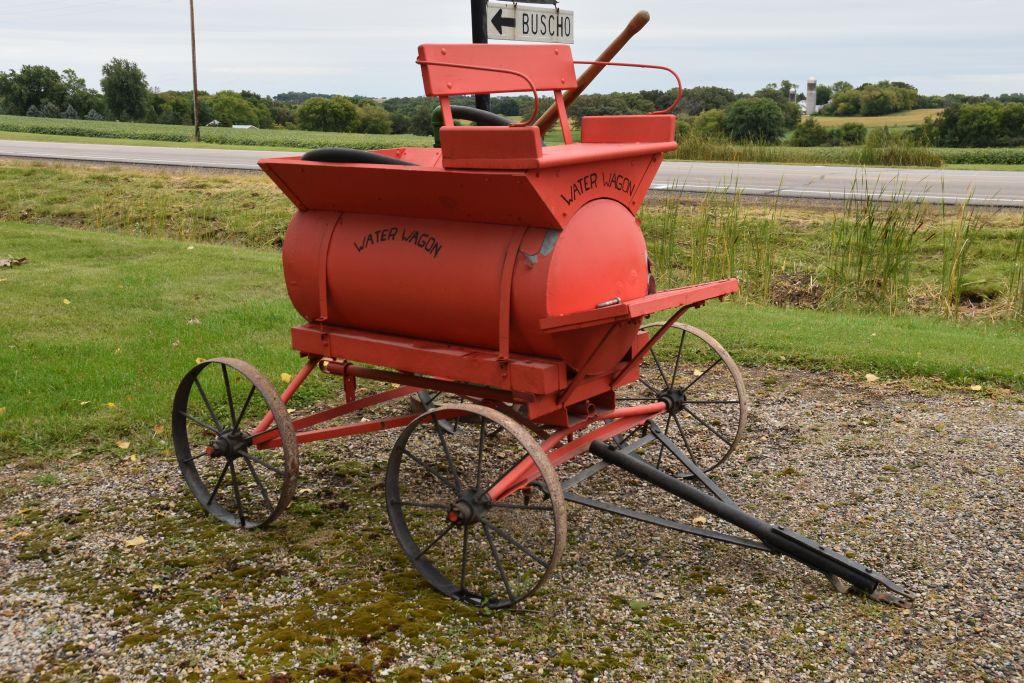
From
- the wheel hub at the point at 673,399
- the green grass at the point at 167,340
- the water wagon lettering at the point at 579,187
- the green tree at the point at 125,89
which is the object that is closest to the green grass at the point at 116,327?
the green grass at the point at 167,340

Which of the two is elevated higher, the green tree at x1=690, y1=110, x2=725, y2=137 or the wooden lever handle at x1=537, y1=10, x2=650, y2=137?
the green tree at x1=690, y1=110, x2=725, y2=137

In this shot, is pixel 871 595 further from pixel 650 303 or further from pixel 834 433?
pixel 834 433

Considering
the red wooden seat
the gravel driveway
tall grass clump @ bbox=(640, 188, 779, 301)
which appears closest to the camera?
the gravel driveway

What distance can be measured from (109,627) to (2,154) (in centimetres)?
2038

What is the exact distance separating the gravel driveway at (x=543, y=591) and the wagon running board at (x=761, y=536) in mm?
81

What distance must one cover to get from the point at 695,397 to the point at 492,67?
2.81 metres

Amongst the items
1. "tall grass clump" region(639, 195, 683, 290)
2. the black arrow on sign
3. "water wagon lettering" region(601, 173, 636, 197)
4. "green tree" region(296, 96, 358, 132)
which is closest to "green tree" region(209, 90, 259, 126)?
"green tree" region(296, 96, 358, 132)

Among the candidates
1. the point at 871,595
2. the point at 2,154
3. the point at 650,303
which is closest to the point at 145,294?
the point at 650,303

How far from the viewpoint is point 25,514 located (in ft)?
14.5

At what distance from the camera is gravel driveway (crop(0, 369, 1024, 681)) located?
3275 mm

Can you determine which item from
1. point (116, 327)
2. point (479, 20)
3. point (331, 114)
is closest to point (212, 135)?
point (331, 114)

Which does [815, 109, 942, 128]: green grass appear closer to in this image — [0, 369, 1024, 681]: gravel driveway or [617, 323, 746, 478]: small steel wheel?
[617, 323, 746, 478]: small steel wheel

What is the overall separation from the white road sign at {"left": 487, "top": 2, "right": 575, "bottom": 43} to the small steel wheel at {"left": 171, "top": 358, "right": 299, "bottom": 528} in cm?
278

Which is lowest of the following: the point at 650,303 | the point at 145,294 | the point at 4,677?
the point at 4,677
